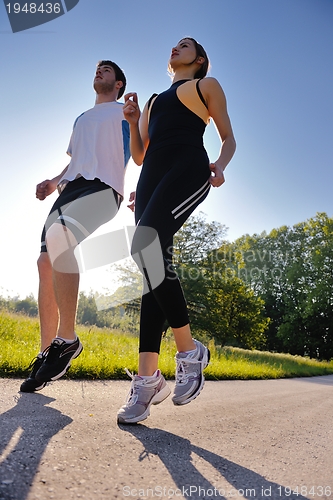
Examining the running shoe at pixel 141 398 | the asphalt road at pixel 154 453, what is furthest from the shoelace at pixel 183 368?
the asphalt road at pixel 154 453

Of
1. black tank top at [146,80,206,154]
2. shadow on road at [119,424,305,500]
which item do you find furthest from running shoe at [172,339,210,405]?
black tank top at [146,80,206,154]

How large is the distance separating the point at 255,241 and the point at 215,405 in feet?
150

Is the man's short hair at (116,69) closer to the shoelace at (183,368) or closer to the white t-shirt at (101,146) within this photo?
the white t-shirt at (101,146)

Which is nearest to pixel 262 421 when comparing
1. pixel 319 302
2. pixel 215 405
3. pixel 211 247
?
pixel 215 405

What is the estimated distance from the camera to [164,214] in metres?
2.30

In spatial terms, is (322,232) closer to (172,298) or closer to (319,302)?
(319,302)

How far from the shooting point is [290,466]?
60.6 inches

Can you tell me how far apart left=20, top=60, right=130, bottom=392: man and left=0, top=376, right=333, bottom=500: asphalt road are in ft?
1.13

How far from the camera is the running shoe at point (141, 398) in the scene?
77.4 inches

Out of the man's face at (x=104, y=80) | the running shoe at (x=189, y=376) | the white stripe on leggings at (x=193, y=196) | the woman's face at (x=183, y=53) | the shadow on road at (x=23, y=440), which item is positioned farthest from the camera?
the man's face at (x=104, y=80)

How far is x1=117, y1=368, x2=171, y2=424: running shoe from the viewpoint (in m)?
1.97

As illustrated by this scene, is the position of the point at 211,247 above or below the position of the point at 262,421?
above

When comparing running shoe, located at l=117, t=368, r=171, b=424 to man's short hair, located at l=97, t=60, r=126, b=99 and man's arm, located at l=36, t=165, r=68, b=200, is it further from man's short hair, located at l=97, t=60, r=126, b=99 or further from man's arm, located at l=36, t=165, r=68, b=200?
man's short hair, located at l=97, t=60, r=126, b=99

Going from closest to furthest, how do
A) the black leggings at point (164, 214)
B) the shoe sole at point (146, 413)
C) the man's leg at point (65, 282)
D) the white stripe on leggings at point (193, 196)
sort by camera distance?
1. the shoe sole at point (146, 413)
2. the black leggings at point (164, 214)
3. the white stripe on leggings at point (193, 196)
4. the man's leg at point (65, 282)
